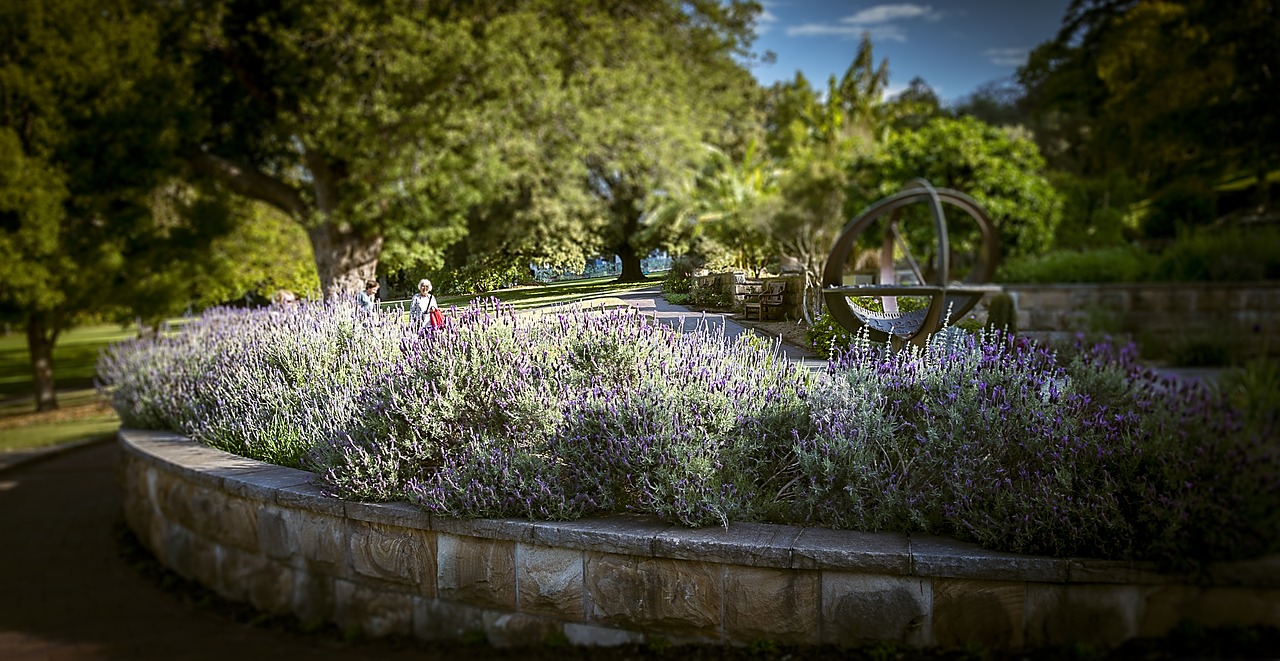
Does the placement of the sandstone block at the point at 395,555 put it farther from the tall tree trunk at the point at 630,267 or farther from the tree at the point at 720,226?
the tree at the point at 720,226

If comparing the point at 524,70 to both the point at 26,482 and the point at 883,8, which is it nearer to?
the point at 26,482

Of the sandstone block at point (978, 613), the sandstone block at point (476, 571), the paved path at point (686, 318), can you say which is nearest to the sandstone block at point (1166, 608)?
the sandstone block at point (978, 613)

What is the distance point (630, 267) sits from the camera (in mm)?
4070

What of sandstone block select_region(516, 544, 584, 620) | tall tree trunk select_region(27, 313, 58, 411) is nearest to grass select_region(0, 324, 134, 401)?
tall tree trunk select_region(27, 313, 58, 411)

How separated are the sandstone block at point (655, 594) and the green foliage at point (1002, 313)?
7.60 feet

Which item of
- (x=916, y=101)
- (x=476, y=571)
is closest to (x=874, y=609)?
(x=476, y=571)

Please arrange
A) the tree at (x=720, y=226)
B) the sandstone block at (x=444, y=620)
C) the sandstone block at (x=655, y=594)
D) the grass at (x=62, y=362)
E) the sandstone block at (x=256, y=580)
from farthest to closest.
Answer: the grass at (x=62, y=362) → the tree at (x=720, y=226) → the sandstone block at (x=256, y=580) → the sandstone block at (x=444, y=620) → the sandstone block at (x=655, y=594)

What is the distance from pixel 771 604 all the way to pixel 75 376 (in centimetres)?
2018

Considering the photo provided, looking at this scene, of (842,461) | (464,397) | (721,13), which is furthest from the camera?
(721,13)

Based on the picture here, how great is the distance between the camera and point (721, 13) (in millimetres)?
14219

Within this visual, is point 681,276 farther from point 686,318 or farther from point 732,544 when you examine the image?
point 732,544

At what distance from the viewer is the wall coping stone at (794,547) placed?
8.02 ft

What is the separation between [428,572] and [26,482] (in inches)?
242

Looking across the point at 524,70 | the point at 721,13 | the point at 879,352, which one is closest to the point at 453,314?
the point at 879,352
